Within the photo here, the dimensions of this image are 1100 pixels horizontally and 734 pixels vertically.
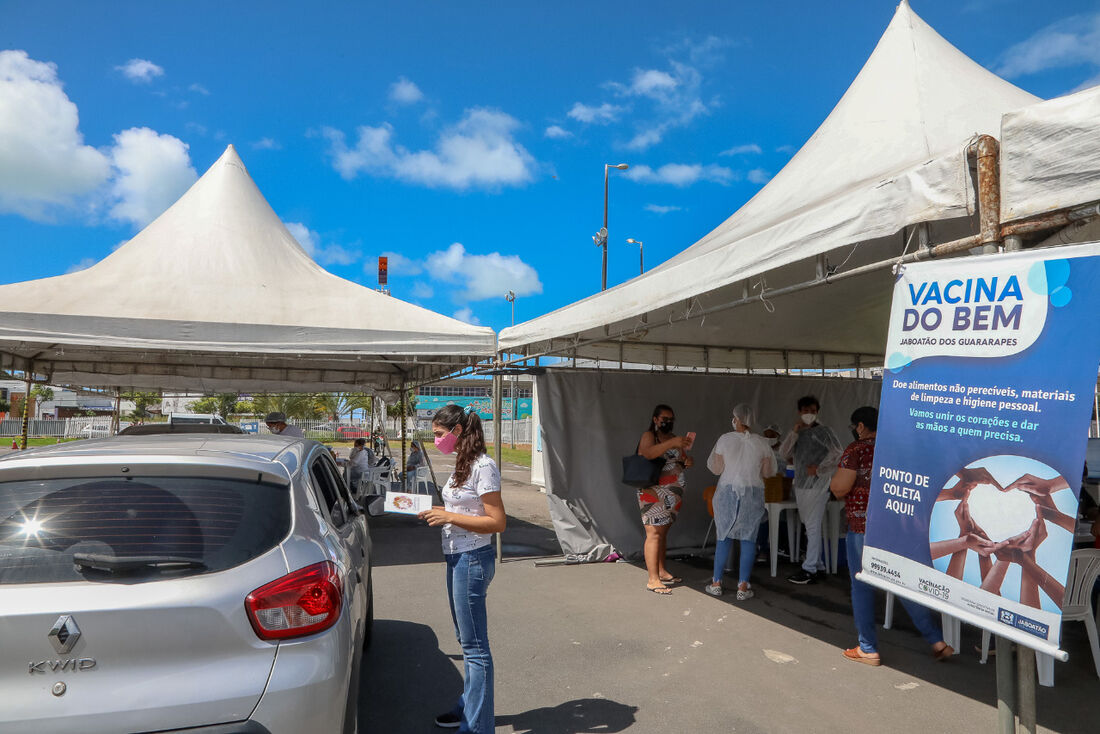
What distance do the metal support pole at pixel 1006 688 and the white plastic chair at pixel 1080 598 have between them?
6.57 feet

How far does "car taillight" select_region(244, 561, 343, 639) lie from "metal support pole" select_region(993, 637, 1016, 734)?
2.63 m

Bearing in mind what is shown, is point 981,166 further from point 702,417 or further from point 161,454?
point 702,417

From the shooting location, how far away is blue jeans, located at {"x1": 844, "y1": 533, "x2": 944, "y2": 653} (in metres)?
4.54

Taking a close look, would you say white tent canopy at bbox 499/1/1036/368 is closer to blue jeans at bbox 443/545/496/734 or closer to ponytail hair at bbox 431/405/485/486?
ponytail hair at bbox 431/405/485/486

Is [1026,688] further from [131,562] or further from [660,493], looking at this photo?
[660,493]

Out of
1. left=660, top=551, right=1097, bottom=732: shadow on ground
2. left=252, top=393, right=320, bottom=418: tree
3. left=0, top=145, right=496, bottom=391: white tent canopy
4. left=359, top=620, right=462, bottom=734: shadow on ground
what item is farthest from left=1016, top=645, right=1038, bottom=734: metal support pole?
left=252, top=393, right=320, bottom=418: tree

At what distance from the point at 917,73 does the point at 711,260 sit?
8.16 feet

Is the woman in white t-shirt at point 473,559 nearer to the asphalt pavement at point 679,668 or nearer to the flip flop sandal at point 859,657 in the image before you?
the asphalt pavement at point 679,668

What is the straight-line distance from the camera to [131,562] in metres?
2.16

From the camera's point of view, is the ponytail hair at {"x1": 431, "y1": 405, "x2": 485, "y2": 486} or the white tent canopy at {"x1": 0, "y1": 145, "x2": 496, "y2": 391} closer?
the ponytail hair at {"x1": 431, "y1": 405, "x2": 485, "y2": 486}

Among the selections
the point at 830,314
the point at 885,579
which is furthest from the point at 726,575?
the point at 885,579

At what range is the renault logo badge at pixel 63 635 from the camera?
6.56 ft

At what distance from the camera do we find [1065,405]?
91.1 inches

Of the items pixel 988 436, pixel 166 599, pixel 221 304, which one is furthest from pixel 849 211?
pixel 221 304
